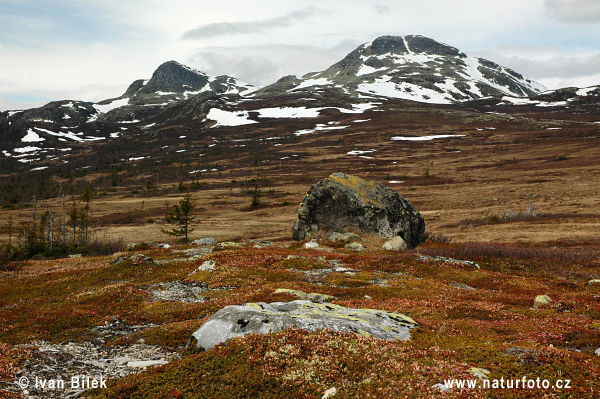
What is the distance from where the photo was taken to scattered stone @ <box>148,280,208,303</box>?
19.0 m

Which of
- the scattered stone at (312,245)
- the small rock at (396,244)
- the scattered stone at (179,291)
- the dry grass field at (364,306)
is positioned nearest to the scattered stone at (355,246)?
the dry grass field at (364,306)

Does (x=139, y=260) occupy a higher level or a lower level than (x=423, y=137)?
lower

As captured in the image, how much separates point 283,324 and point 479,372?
4.94m

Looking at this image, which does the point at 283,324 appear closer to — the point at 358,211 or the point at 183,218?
the point at 358,211

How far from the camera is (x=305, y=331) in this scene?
Result: 997cm

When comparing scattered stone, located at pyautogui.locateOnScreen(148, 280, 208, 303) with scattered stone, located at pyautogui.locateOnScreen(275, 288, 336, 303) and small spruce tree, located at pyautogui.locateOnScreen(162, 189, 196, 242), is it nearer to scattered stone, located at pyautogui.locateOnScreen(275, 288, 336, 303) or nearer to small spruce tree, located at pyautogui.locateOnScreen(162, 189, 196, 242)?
scattered stone, located at pyautogui.locateOnScreen(275, 288, 336, 303)

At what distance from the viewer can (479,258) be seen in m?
30.8

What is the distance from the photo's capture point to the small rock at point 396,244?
3616 cm

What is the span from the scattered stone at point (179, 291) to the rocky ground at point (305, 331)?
104mm

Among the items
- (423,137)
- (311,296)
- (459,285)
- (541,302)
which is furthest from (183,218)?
(423,137)

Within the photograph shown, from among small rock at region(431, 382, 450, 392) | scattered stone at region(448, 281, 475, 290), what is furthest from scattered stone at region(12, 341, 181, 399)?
scattered stone at region(448, 281, 475, 290)

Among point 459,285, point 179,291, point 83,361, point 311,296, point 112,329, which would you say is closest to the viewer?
point 83,361

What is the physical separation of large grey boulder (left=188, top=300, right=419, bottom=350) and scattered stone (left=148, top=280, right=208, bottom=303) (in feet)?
27.1

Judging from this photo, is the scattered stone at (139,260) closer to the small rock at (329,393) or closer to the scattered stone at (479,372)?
the small rock at (329,393)
